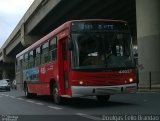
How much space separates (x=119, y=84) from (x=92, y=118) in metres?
3.74

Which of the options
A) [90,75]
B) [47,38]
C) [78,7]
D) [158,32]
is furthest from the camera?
[78,7]

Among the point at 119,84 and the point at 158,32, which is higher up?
the point at 158,32

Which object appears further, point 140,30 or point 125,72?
point 140,30

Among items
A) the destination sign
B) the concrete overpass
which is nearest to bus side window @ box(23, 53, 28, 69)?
the concrete overpass

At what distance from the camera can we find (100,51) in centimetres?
1680

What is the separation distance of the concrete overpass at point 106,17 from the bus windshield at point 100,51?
16290 millimetres

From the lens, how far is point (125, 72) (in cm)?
1688

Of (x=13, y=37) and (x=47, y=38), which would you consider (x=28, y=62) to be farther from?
(x=13, y=37)

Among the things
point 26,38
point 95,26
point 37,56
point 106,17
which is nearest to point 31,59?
point 37,56

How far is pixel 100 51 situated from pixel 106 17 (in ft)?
104

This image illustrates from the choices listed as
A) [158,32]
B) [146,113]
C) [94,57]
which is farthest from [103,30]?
[158,32]

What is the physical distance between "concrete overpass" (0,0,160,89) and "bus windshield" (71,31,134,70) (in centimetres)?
1629

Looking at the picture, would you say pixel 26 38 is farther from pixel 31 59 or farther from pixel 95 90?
pixel 95 90

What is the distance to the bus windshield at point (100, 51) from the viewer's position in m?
16.6
